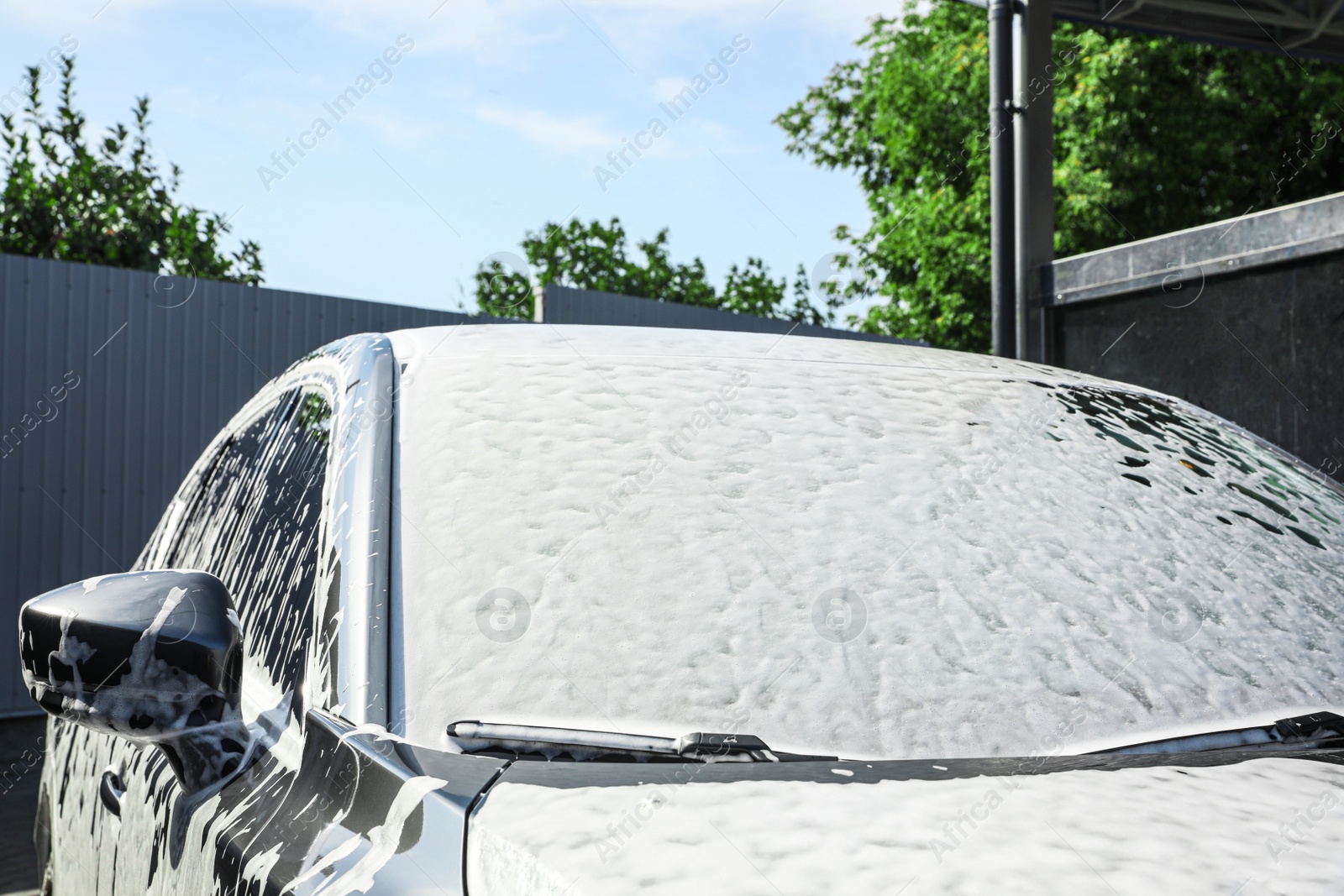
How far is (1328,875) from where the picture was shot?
3.17 ft

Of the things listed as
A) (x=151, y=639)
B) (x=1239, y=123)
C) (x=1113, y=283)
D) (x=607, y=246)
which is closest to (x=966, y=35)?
(x=1239, y=123)

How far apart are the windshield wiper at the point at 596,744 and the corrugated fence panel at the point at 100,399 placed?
23.6 ft

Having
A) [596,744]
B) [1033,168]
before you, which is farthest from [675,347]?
[1033,168]

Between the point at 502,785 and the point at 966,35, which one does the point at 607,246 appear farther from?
the point at 502,785

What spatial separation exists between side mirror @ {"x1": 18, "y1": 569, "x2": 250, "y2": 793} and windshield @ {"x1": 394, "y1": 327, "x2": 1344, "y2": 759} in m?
0.23

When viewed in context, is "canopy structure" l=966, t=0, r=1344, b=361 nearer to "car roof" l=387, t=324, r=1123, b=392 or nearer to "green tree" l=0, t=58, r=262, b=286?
"car roof" l=387, t=324, r=1123, b=392

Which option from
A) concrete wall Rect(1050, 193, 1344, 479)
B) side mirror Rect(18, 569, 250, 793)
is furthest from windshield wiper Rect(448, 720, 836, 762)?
concrete wall Rect(1050, 193, 1344, 479)

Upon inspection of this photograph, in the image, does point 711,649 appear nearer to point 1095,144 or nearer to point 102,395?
point 102,395

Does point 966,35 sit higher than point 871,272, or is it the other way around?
point 966,35

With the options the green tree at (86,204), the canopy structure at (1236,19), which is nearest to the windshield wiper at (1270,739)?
the canopy structure at (1236,19)

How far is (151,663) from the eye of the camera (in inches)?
51.3

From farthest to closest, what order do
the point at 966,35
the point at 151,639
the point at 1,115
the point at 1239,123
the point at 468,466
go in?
the point at 966,35, the point at 1239,123, the point at 1,115, the point at 468,466, the point at 151,639

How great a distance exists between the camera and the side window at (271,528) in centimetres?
157

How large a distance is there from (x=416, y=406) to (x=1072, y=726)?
966mm
